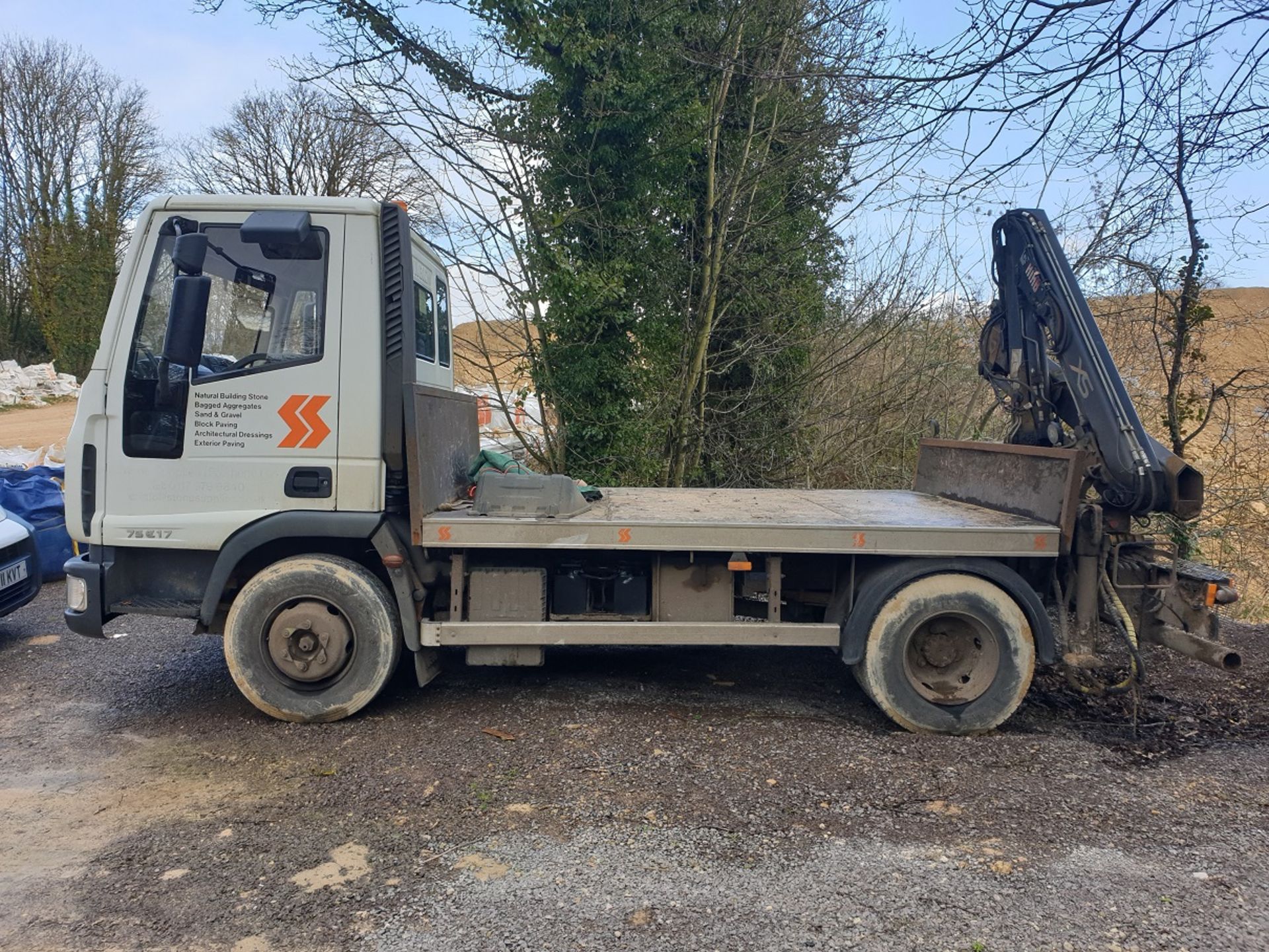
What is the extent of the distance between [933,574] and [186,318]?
418cm

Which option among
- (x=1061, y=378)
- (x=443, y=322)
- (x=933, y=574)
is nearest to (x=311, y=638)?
(x=443, y=322)

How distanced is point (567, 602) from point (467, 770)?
1.15 meters

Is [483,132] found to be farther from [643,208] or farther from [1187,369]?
[1187,369]

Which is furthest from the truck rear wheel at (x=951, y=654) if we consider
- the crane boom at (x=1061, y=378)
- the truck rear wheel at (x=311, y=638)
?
the truck rear wheel at (x=311, y=638)

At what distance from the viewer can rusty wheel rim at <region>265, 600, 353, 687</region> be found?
15.2ft

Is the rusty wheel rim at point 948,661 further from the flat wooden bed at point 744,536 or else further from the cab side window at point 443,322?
the cab side window at point 443,322

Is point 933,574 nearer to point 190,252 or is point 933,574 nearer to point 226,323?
point 226,323

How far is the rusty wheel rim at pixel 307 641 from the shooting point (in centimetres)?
462

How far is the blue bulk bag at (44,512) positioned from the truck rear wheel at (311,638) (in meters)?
5.13

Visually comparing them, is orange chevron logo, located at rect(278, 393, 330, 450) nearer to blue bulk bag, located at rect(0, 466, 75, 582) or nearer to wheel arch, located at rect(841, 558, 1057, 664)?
wheel arch, located at rect(841, 558, 1057, 664)

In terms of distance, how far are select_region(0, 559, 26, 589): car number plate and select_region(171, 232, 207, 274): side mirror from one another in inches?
144

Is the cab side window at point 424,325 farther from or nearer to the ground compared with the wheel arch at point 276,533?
farther from the ground

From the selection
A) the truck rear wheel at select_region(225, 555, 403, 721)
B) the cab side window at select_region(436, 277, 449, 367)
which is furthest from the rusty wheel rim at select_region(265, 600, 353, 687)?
the cab side window at select_region(436, 277, 449, 367)

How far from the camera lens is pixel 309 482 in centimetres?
459
